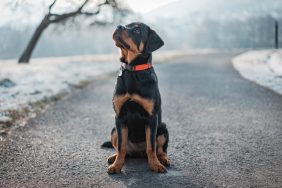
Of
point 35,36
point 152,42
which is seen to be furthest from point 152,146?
point 35,36

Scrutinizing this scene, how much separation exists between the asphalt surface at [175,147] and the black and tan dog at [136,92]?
296 mm

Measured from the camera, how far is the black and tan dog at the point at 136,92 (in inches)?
181

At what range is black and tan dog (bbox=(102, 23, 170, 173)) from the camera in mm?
4609

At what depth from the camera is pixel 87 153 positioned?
5680 mm

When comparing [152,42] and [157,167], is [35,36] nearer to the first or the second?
[152,42]

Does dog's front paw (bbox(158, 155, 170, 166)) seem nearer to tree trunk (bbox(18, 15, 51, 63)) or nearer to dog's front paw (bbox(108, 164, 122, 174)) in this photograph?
dog's front paw (bbox(108, 164, 122, 174))

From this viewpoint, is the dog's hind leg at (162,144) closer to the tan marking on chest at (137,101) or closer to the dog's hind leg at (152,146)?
the dog's hind leg at (152,146)

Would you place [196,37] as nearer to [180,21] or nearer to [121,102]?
[180,21]

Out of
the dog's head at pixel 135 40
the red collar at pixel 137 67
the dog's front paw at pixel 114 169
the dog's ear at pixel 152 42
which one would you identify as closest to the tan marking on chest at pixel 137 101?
the red collar at pixel 137 67

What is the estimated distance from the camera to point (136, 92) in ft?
15.1

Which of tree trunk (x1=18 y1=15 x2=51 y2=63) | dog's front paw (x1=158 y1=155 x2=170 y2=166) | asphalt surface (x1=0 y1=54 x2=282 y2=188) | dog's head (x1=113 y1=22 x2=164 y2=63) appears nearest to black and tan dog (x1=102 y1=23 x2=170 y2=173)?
dog's head (x1=113 y1=22 x2=164 y2=63)

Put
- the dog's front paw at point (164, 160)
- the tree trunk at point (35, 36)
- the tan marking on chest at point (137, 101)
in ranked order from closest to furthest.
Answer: the tan marking on chest at point (137, 101) < the dog's front paw at point (164, 160) < the tree trunk at point (35, 36)

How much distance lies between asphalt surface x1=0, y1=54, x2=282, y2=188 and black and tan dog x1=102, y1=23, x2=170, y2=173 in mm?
296

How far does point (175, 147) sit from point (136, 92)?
5.27 ft
